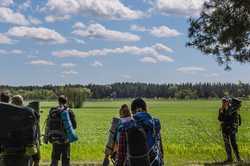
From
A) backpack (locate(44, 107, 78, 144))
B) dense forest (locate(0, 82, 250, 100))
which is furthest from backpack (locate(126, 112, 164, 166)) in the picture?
dense forest (locate(0, 82, 250, 100))

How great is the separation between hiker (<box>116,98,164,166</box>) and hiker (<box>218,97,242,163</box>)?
8.03m

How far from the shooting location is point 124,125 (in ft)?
26.8

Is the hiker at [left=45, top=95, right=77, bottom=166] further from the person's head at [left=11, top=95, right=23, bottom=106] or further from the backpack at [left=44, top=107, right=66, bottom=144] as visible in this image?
the person's head at [left=11, top=95, right=23, bottom=106]

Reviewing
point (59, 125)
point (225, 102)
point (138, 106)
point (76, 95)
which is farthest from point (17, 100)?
point (76, 95)

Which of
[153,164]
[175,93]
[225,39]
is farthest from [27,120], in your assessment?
[175,93]

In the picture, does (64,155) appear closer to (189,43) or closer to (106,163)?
(106,163)

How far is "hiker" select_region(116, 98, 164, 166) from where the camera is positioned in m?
8.09

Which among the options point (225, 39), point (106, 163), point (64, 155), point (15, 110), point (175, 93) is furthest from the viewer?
point (175, 93)

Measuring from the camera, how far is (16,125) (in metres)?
7.82

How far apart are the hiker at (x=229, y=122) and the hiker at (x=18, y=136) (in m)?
9.09

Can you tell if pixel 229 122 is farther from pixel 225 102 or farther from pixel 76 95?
pixel 76 95

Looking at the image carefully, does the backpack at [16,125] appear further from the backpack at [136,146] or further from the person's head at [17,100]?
the person's head at [17,100]

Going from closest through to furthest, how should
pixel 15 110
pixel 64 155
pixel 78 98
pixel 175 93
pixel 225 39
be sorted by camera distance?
1. pixel 15 110
2. pixel 64 155
3. pixel 225 39
4. pixel 78 98
5. pixel 175 93

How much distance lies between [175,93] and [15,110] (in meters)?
153
